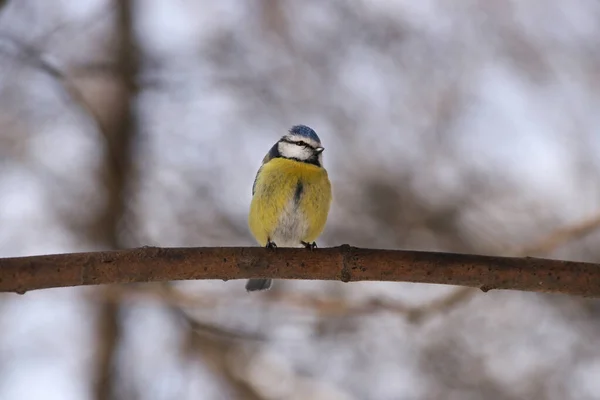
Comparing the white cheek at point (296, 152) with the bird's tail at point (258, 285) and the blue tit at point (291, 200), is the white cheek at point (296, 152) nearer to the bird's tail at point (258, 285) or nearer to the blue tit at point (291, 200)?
the blue tit at point (291, 200)

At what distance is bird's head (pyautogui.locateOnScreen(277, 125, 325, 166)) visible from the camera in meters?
3.90

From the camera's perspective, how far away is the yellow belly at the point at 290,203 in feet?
12.0

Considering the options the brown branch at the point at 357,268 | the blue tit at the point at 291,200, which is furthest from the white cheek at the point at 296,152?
the brown branch at the point at 357,268

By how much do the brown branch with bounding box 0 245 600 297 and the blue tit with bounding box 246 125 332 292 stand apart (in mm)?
996

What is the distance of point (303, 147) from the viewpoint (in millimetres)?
3936

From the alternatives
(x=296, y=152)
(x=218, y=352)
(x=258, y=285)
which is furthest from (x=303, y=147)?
(x=218, y=352)

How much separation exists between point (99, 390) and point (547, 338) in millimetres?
3176

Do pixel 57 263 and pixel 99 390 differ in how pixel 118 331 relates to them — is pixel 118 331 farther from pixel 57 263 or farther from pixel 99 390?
pixel 57 263

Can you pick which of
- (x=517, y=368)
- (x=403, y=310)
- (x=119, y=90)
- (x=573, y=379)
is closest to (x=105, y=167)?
(x=119, y=90)

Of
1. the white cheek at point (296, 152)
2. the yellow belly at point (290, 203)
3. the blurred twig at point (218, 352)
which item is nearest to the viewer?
the yellow belly at point (290, 203)

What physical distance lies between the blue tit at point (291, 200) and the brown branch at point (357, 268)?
3.27 ft

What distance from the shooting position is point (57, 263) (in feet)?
8.07

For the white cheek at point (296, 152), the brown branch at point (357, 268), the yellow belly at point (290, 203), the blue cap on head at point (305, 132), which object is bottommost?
the brown branch at point (357, 268)

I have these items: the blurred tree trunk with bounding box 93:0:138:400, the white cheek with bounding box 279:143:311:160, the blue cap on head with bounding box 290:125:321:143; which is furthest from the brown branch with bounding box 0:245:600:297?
the blurred tree trunk with bounding box 93:0:138:400
